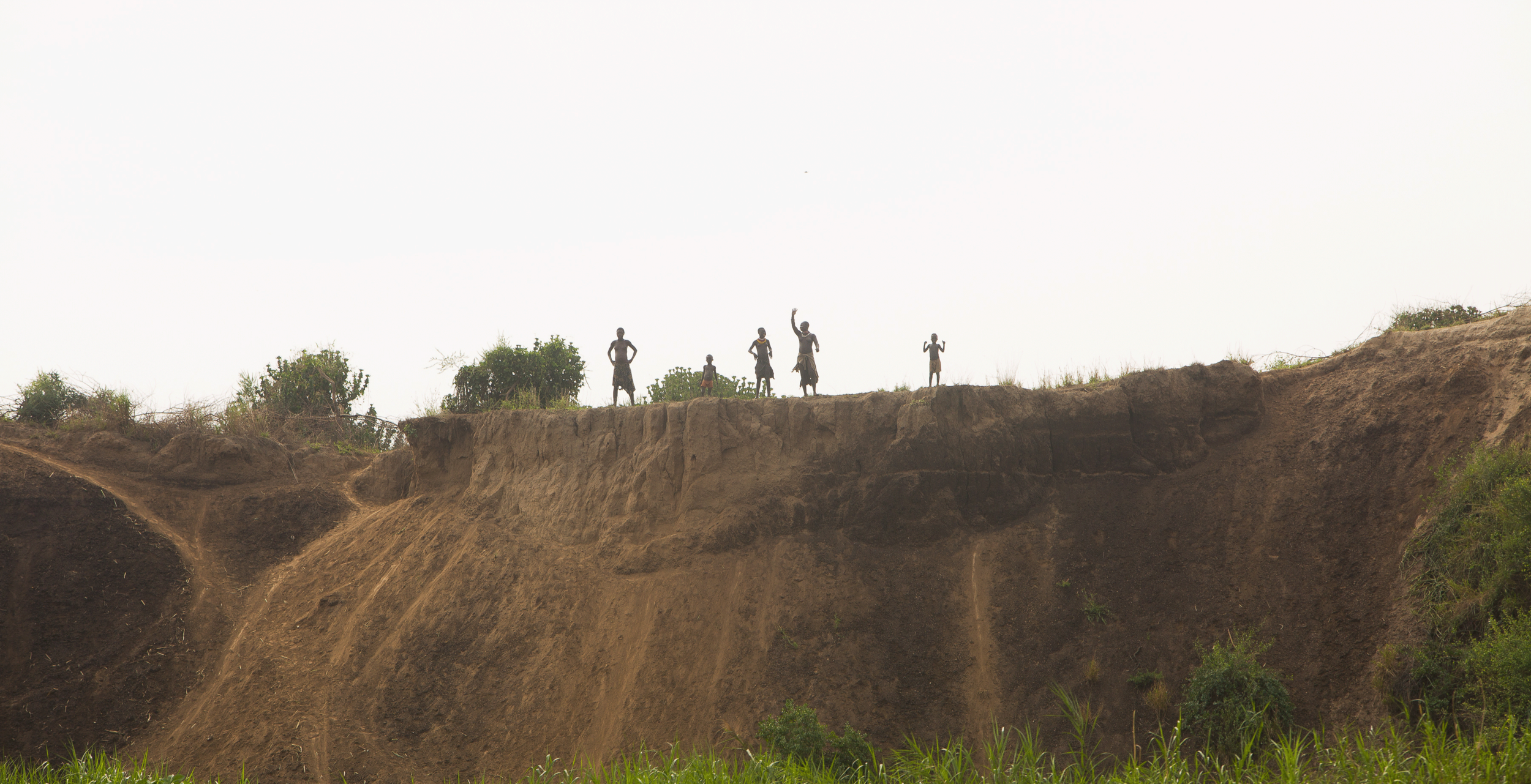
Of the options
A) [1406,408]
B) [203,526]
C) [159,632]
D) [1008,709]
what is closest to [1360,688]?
[1008,709]

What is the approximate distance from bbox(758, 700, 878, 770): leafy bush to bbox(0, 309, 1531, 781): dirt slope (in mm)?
699

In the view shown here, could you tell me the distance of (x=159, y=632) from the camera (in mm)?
13031

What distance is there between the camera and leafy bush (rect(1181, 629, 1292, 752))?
8.94 meters

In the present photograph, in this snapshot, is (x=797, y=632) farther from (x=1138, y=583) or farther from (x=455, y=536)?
(x=455, y=536)

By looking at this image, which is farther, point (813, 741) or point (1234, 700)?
point (813, 741)

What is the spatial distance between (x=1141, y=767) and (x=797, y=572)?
5.77 metres

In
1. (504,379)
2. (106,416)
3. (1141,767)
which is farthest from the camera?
(504,379)

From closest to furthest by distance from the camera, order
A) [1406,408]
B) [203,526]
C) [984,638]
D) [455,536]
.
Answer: [984,638] < [1406,408] < [455,536] < [203,526]

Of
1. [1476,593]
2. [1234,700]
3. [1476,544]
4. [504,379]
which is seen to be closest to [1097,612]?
[1234,700]

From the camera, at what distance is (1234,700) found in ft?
30.2

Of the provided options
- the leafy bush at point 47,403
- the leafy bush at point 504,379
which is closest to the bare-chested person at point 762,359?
the leafy bush at point 504,379

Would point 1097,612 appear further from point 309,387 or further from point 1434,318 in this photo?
point 309,387

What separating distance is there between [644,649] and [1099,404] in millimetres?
7670

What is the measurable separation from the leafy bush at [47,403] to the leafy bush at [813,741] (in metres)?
16.4
